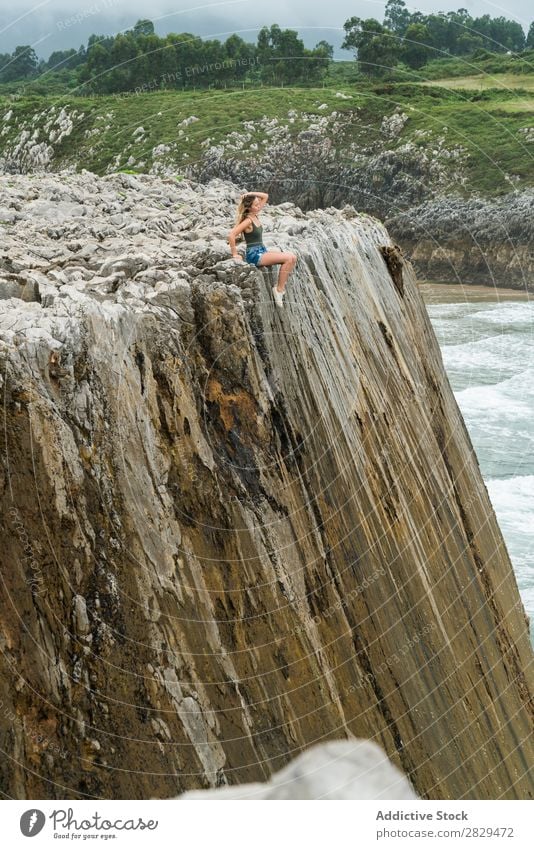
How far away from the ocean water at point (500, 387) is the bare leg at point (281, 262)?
915cm

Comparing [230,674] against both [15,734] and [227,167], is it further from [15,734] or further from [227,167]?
[227,167]

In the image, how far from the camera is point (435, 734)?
20.1ft

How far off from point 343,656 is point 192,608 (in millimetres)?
1158

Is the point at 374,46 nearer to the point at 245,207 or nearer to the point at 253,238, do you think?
the point at 245,207

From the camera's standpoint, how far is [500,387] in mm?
25906

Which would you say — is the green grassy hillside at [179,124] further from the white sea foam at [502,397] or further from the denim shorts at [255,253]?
the denim shorts at [255,253]

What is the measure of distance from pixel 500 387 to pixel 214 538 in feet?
72.3

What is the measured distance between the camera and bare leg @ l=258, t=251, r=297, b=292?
5633 millimetres

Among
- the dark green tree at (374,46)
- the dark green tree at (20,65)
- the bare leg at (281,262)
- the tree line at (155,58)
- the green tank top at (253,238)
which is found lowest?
the bare leg at (281,262)

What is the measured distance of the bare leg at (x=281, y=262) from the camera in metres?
5.63

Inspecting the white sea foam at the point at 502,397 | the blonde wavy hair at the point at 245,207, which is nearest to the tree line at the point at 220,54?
the blonde wavy hair at the point at 245,207

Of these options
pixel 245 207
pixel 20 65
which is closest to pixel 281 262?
pixel 245 207

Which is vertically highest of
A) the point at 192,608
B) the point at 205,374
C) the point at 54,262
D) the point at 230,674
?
the point at 54,262
